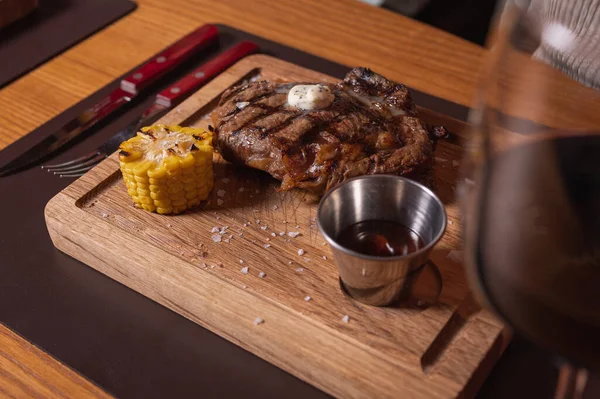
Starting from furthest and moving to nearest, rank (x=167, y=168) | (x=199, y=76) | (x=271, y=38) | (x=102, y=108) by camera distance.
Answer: (x=271, y=38)
(x=199, y=76)
(x=102, y=108)
(x=167, y=168)

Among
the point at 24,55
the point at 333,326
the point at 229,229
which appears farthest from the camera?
the point at 24,55

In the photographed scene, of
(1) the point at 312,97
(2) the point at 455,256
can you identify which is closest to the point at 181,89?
(1) the point at 312,97

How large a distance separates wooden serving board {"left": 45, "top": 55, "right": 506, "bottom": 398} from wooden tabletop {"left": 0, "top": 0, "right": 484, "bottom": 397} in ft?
1.76

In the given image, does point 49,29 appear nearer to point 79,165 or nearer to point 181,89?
point 181,89

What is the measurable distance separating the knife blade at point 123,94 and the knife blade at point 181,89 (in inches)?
3.3

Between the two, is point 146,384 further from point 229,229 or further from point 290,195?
point 290,195

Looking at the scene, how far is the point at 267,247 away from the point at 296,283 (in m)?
0.15

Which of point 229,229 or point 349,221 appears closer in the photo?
point 349,221

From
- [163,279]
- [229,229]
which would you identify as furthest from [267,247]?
[163,279]

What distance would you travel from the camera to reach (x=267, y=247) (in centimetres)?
175

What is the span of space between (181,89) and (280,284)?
1.00m

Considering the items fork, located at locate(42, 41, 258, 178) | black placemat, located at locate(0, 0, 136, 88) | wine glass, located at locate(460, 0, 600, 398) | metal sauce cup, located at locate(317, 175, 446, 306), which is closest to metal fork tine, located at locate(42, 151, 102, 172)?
fork, located at locate(42, 41, 258, 178)

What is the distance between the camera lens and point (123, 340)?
5.36 ft

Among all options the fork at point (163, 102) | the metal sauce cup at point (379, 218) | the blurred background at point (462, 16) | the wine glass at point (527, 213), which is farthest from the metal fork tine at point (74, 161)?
the blurred background at point (462, 16)
